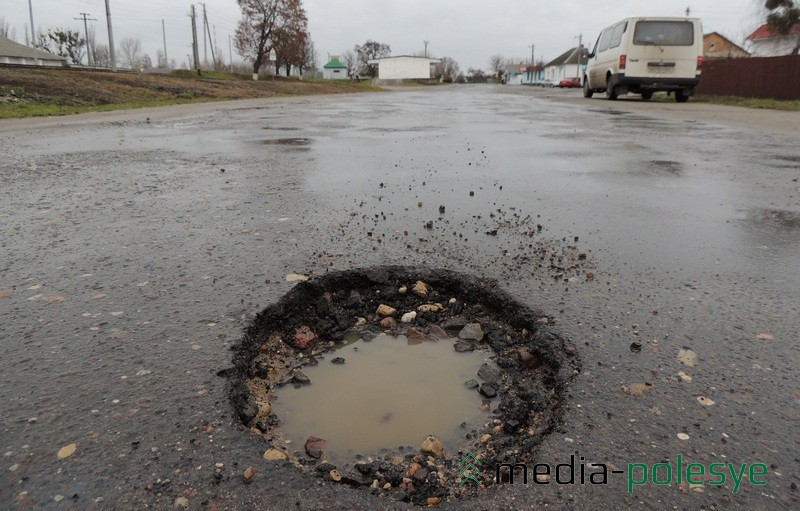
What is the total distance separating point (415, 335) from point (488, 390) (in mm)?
564

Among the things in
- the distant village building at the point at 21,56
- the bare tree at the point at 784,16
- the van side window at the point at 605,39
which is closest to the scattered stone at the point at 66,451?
the van side window at the point at 605,39

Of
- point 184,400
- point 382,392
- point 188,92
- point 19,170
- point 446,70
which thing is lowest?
point 382,392

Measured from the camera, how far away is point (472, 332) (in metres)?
2.56

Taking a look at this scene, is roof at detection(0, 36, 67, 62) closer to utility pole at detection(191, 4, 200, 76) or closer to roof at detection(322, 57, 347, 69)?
utility pole at detection(191, 4, 200, 76)

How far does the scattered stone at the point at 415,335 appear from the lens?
256cm

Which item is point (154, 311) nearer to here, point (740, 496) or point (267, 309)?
point (267, 309)

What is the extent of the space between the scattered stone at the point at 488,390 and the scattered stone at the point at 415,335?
1.59 feet

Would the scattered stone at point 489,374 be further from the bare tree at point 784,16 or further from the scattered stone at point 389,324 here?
the bare tree at point 784,16

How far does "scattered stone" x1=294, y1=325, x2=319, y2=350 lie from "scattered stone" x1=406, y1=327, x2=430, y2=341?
1.42 feet

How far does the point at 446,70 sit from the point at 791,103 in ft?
381

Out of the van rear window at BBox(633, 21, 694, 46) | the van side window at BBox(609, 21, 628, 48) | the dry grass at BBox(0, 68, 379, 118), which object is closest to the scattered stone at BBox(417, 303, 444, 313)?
the dry grass at BBox(0, 68, 379, 118)

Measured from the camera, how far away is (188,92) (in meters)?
24.3


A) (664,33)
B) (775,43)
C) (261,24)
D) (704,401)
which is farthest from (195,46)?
(704,401)

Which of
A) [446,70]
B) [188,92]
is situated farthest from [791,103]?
[446,70]
